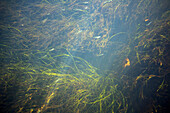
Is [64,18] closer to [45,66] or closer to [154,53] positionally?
[45,66]

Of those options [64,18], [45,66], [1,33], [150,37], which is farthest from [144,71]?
[1,33]

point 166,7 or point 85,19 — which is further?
point 85,19

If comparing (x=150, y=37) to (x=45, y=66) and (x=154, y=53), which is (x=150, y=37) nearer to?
(x=154, y=53)

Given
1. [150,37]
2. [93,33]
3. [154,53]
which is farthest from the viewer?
[93,33]

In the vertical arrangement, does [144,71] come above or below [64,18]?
below

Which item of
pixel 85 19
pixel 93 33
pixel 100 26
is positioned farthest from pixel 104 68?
pixel 85 19

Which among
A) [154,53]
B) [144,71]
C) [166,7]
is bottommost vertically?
[144,71]

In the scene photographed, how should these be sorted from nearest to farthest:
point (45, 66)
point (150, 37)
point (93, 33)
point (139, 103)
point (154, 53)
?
point (139, 103), point (154, 53), point (150, 37), point (45, 66), point (93, 33)
